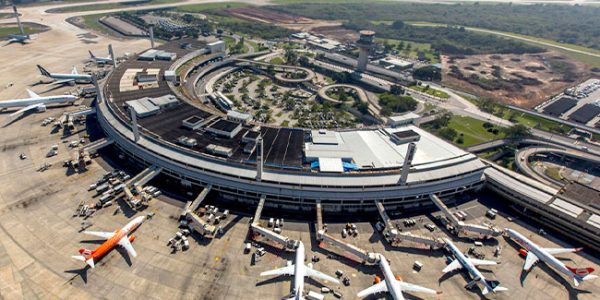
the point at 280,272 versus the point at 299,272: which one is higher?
the point at 299,272

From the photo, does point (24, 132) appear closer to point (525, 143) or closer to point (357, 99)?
point (357, 99)

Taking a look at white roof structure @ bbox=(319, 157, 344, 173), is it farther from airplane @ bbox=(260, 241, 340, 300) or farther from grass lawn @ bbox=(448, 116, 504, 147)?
grass lawn @ bbox=(448, 116, 504, 147)

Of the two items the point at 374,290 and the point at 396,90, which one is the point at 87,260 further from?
the point at 396,90

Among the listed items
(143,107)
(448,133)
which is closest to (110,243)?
(143,107)

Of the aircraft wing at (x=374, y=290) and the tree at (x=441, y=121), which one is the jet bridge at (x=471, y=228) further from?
the tree at (x=441, y=121)

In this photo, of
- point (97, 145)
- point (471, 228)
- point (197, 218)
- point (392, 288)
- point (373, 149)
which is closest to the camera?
point (392, 288)

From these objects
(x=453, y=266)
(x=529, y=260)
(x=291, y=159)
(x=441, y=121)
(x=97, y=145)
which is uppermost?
(x=291, y=159)
